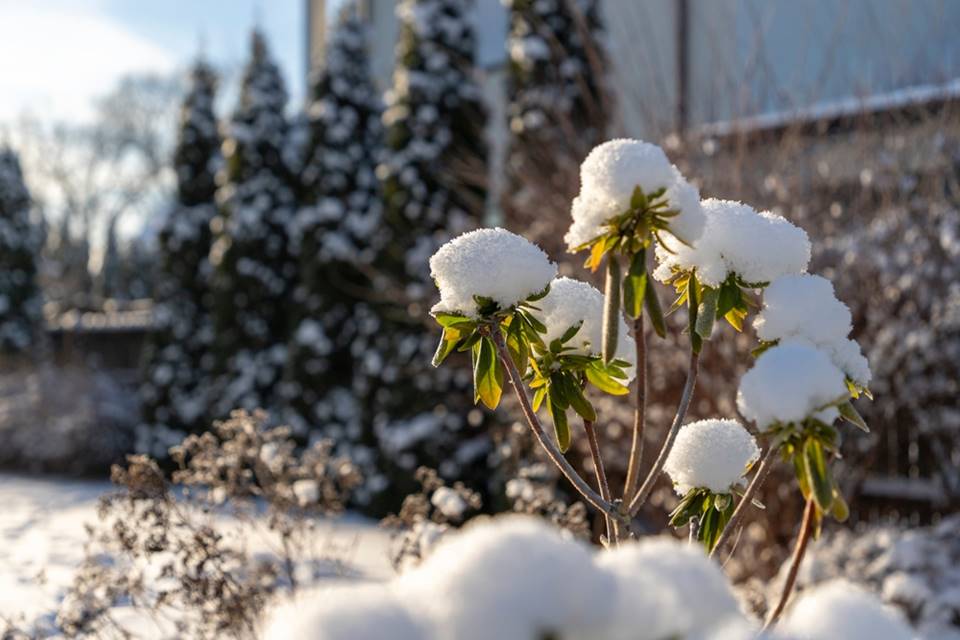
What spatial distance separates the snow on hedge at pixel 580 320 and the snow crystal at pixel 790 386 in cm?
36

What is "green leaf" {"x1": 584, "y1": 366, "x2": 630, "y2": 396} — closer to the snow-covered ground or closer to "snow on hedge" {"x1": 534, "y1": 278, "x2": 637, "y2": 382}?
"snow on hedge" {"x1": 534, "y1": 278, "x2": 637, "y2": 382}

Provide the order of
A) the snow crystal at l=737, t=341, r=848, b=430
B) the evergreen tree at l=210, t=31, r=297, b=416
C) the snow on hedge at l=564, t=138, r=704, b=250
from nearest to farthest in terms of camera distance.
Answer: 1. the snow crystal at l=737, t=341, r=848, b=430
2. the snow on hedge at l=564, t=138, r=704, b=250
3. the evergreen tree at l=210, t=31, r=297, b=416

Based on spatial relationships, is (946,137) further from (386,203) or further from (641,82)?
(386,203)

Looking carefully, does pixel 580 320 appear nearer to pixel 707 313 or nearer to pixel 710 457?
pixel 707 313

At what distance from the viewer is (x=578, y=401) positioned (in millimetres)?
1520

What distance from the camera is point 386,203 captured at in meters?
7.95

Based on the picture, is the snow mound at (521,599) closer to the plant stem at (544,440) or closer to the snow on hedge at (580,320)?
the plant stem at (544,440)

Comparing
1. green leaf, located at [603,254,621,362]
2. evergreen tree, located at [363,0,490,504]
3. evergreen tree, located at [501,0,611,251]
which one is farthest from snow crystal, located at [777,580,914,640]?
evergreen tree, located at [363,0,490,504]

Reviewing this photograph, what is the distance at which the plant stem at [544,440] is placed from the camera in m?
1.42

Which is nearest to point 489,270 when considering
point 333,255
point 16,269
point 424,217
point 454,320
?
point 454,320

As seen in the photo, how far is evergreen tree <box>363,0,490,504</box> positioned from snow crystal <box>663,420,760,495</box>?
16.8 ft

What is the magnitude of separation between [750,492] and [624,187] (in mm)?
504

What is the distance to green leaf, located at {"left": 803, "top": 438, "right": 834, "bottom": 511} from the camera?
116 centimetres

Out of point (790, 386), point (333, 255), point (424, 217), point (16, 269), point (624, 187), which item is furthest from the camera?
point (16, 269)
